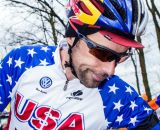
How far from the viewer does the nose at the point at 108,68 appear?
2730 millimetres

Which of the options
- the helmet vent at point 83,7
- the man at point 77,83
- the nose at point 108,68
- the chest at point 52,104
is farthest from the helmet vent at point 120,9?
the chest at point 52,104

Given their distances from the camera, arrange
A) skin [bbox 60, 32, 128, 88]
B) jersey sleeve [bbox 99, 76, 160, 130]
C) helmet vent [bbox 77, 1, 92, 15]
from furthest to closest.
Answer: jersey sleeve [bbox 99, 76, 160, 130] → helmet vent [bbox 77, 1, 92, 15] → skin [bbox 60, 32, 128, 88]

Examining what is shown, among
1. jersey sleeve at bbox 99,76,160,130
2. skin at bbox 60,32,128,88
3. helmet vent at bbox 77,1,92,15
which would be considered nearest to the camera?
skin at bbox 60,32,128,88

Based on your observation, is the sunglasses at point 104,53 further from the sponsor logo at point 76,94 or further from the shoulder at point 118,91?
the sponsor logo at point 76,94

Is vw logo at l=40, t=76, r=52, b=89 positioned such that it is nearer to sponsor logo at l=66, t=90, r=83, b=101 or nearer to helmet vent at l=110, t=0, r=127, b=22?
sponsor logo at l=66, t=90, r=83, b=101

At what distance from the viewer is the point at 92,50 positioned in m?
2.80

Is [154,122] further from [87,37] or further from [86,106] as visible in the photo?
[87,37]

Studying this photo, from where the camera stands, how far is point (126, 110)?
3.05 m

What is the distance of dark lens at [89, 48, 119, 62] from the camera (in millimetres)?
2734

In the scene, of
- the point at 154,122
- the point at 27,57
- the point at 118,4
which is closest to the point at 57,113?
A: the point at 27,57

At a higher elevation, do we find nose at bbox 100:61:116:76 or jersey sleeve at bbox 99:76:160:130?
nose at bbox 100:61:116:76

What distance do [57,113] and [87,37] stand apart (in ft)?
2.36

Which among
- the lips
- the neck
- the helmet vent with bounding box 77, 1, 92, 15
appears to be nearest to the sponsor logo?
the neck

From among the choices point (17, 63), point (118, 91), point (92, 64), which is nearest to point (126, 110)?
point (118, 91)
